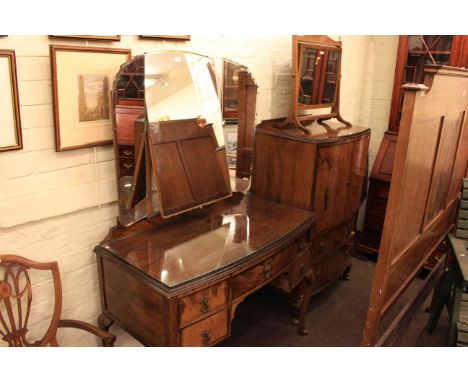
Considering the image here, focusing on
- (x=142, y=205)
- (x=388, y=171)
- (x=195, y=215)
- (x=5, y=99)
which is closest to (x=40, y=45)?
(x=5, y=99)

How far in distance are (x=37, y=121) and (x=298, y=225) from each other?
3.92 ft

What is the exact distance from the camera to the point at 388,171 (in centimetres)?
320

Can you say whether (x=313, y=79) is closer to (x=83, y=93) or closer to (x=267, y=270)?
(x=267, y=270)

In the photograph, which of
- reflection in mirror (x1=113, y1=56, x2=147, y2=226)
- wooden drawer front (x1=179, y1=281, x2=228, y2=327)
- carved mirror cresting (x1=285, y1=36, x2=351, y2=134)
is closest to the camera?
wooden drawer front (x1=179, y1=281, x2=228, y2=327)

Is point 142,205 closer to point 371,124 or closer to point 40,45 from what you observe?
point 40,45

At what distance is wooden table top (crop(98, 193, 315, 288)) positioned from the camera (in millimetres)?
1465

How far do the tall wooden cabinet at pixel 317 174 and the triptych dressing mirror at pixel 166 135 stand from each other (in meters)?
0.48

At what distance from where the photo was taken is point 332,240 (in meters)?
2.61

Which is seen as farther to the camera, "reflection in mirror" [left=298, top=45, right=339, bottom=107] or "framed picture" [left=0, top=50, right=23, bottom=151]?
"reflection in mirror" [left=298, top=45, right=339, bottom=107]

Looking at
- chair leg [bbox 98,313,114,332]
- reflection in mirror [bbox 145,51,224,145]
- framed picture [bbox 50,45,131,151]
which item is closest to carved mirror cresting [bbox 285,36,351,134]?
reflection in mirror [bbox 145,51,224,145]

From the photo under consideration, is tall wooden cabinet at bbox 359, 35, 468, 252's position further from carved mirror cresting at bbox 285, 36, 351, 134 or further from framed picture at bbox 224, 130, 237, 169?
framed picture at bbox 224, 130, 237, 169

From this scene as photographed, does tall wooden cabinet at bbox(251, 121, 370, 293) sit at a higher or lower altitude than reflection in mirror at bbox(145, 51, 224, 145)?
lower

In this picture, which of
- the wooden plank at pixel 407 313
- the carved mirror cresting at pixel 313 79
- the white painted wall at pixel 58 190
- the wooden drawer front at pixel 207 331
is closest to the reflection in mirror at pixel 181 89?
the white painted wall at pixel 58 190

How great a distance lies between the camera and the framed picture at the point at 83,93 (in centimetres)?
148
